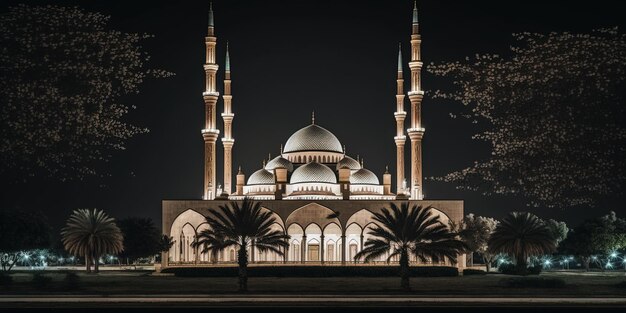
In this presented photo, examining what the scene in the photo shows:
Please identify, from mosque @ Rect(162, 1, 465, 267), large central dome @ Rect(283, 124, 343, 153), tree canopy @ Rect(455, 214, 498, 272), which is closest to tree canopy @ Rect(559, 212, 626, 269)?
tree canopy @ Rect(455, 214, 498, 272)

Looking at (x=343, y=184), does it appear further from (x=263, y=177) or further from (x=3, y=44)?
(x=3, y=44)

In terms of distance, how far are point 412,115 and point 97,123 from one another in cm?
3959

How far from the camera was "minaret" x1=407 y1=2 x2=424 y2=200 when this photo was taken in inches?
2469

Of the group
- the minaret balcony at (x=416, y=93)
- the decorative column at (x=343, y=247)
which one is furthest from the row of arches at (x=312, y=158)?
the decorative column at (x=343, y=247)

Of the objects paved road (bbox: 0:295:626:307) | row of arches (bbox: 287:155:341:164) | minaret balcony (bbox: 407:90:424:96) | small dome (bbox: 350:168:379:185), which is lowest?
paved road (bbox: 0:295:626:307)

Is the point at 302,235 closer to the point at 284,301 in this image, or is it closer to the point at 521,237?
the point at 521,237

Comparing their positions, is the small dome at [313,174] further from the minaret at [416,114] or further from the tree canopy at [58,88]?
the tree canopy at [58,88]

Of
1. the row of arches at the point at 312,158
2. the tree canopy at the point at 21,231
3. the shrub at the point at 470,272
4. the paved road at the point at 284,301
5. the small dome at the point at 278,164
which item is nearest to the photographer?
the paved road at the point at 284,301

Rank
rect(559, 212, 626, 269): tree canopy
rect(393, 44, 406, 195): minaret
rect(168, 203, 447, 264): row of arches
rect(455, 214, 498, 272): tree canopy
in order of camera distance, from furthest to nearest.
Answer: rect(559, 212, 626, 269): tree canopy, rect(393, 44, 406, 195): minaret, rect(455, 214, 498, 272): tree canopy, rect(168, 203, 447, 264): row of arches

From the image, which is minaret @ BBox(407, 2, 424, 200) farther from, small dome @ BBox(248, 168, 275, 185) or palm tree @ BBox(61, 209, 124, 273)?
palm tree @ BBox(61, 209, 124, 273)

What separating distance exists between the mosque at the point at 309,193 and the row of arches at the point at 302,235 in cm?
7

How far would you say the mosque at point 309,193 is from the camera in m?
59.4

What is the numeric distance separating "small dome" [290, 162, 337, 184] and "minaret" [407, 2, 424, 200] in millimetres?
7252

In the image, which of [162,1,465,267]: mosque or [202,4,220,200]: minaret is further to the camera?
[202,4,220,200]: minaret
